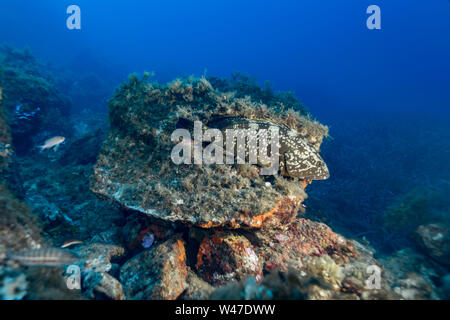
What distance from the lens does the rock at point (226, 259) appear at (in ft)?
11.0

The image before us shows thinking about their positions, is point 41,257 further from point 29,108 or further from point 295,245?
point 29,108

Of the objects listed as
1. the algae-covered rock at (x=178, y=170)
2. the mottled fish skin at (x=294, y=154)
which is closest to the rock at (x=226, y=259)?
the algae-covered rock at (x=178, y=170)

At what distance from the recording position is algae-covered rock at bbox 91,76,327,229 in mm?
3371

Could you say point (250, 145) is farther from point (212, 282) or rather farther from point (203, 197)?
point (212, 282)

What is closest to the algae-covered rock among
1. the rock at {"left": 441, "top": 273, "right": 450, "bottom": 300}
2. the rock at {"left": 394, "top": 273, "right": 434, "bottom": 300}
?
the rock at {"left": 394, "top": 273, "right": 434, "bottom": 300}

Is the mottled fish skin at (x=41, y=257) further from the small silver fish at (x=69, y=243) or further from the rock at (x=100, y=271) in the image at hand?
the small silver fish at (x=69, y=243)

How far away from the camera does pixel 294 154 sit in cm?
431

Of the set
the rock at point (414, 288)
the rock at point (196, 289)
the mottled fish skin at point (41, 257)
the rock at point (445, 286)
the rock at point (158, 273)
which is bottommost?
the rock at point (445, 286)

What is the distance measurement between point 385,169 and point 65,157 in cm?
1890

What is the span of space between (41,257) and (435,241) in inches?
330

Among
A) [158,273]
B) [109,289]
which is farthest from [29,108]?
[158,273]

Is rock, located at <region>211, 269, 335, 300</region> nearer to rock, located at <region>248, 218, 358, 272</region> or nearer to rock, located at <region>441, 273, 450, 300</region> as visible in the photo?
rock, located at <region>248, 218, 358, 272</region>

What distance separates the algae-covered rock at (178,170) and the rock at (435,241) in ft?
12.8

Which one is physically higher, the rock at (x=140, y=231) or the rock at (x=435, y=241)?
Answer: the rock at (x=140, y=231)
